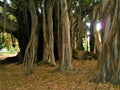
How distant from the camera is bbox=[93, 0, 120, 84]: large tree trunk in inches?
230

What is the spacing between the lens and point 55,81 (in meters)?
6.45

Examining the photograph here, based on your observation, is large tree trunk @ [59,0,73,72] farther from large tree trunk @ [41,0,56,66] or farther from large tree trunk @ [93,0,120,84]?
large tree trunk @ [93,0,120,84]

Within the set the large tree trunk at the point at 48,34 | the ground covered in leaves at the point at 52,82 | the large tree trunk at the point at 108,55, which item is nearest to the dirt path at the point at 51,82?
the ground covered in leaves at the point at 52,82

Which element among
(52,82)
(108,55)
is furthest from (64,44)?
(108,55)

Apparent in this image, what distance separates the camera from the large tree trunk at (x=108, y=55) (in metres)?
5.84

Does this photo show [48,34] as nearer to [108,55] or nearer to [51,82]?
[51,82]

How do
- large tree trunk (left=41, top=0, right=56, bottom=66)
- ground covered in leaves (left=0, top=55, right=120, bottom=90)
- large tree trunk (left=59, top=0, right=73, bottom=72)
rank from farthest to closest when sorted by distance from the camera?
large tree trunk (left=41, top=0, right=56, bottom=66), large tree trunk (left=59, top=0, right=73, bottom=72), ground covered in leaves (left=0, top=55, right=120, bottom=90)

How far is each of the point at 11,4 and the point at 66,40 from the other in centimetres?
443

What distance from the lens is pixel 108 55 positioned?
5.96 m

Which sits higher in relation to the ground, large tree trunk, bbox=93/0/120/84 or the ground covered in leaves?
large tree trunk, bbox=93/0/120/84

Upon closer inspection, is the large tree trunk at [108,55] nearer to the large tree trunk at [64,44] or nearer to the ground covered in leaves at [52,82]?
the ground covered in leaves at [52,82]

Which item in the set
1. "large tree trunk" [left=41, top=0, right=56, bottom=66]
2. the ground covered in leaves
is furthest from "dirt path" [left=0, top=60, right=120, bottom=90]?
"large tree trunk" [left=41, top=0, right=56, bottom=66]

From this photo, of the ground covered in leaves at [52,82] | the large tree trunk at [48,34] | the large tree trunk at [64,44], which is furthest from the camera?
the large tree trunk at [48,34]

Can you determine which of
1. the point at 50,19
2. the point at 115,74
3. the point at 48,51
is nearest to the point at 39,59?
the point at 48,51
